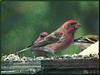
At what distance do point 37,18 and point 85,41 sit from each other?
0.40m

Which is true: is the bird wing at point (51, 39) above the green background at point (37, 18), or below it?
below

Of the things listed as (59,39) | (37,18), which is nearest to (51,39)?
(59,39)

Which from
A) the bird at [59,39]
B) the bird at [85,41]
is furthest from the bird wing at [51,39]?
the bird at [85,41]

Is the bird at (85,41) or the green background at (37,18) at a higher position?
the green background at (37,18)

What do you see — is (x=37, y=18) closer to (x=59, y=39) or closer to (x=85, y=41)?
(x=59, y=39)

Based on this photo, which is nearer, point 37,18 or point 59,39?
point 59,39

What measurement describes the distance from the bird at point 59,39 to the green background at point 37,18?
4 centimetres

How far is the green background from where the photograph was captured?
3.54 meters

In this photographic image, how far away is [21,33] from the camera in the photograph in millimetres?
3596

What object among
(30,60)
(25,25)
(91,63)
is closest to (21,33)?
(25,25)

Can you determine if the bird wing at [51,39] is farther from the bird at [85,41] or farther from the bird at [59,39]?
the bird at [85,41]

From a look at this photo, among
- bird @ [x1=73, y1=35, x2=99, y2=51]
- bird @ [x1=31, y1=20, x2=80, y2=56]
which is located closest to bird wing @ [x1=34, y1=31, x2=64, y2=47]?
bird @ [x1=31, y1=20, x2=80, y2=56]

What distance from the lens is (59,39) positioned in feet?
11.4

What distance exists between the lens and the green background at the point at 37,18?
3544mm
